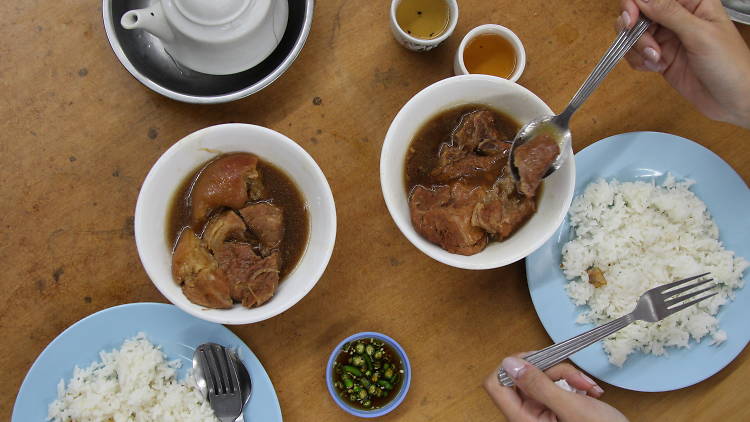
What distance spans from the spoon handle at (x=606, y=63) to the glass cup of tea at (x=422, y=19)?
56 cm

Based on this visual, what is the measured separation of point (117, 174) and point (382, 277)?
1.11m

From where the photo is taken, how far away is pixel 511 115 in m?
2.00

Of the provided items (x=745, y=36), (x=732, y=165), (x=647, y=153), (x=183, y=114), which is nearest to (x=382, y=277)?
(x=183, y=114)

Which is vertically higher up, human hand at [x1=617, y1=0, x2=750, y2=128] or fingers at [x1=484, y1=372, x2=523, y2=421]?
human hand at [x1=617, y1=0, x2=750, y2=128]

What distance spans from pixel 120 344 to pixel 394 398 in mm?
1044

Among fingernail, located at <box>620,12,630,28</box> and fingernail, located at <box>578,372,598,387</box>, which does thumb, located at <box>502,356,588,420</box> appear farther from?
fingernail, located at <box>620,12,630,28</box>

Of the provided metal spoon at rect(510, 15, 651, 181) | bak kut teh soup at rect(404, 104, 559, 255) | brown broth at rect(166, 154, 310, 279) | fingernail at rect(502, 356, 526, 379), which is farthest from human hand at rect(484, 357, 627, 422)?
brown broth at rect(166, 154, 310, 279)

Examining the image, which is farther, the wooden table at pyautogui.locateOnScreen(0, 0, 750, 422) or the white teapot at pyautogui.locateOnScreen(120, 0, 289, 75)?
the wooden table at pyautogui.locateOnScreen(0, 0, 750, 422)

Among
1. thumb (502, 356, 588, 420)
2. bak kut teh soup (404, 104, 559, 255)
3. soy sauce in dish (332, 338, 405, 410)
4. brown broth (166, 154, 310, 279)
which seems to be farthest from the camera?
soy sauce in dish (332, 338, 405, 410)

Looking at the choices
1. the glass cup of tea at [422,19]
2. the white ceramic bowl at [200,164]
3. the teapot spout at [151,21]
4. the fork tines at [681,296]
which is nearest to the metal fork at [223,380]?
the white ceramic bowl at [200,164]

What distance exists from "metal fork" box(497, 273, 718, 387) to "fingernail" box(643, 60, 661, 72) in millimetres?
801

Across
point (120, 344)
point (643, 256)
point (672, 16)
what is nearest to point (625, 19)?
point (672, 16)

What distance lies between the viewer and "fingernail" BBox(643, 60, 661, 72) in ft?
6.95

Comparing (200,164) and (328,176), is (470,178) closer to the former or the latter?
(328,176)
